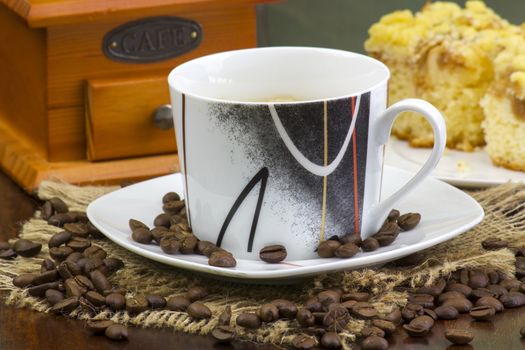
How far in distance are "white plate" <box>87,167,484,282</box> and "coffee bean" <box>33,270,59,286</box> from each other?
7cm

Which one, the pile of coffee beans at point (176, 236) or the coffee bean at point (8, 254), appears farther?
the coffee bean at point (8, 254)

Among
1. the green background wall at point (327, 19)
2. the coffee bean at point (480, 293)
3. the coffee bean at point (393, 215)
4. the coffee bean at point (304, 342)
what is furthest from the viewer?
the green background wall at point (327, 19)

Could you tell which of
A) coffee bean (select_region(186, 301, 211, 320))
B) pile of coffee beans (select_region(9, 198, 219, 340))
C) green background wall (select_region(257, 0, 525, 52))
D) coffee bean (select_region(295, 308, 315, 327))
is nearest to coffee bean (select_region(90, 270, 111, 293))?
pile of coffee beans (select_region(9, 198, 219, 340))

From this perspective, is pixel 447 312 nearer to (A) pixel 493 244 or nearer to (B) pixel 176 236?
(A) pixel 493 244

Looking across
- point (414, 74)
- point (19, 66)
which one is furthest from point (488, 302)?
point (19, 66)

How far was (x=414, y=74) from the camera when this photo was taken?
157 cm

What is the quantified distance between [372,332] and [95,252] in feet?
1.12

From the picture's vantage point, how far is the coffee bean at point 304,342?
0.87 metres

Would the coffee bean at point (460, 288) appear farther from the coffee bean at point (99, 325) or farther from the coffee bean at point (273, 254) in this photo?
the coffee bean at point (99, 325)

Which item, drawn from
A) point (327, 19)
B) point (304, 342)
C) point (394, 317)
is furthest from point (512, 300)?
point (327, 19)

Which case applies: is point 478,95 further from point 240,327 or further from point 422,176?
point 240,327

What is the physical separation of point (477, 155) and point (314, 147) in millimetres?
582

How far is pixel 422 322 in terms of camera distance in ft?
2.98

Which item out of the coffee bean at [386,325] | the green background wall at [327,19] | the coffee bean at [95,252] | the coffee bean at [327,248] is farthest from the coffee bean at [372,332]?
the green background wall at [327,19]
